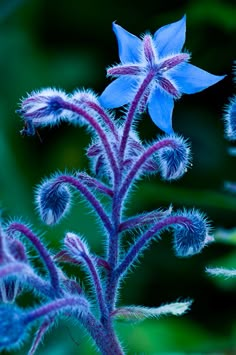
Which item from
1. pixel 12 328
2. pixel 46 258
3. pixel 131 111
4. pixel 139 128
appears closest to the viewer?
pixel 12 328

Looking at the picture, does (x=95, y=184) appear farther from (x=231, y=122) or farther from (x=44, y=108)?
(x=231, y=122)

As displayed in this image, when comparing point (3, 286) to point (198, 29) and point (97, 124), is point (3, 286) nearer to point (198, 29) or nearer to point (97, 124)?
point (97, 124)

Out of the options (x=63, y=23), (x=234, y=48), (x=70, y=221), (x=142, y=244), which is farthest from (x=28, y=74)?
(x=142, y=244)

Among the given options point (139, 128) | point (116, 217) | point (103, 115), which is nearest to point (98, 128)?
point (103, 115)

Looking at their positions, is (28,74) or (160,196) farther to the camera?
(28,74)

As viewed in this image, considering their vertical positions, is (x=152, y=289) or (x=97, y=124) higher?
(x=152, y=289)
